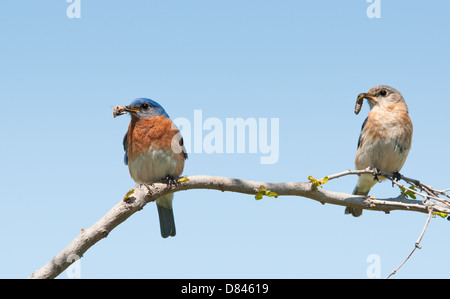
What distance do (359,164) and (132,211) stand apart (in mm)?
3846

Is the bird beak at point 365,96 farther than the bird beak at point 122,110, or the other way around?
the bird beak at point 365,96

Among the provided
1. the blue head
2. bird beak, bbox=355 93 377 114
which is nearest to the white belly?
the blue head

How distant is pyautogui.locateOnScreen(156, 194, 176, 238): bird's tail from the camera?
7079mm

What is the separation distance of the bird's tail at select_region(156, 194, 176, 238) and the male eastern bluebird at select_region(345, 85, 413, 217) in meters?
2.56

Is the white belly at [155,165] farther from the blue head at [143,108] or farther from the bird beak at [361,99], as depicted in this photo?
the bird beak at [361,99]

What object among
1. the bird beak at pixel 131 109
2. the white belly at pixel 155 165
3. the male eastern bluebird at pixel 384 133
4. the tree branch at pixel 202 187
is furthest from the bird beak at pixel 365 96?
the bird beak at pixel 131 109

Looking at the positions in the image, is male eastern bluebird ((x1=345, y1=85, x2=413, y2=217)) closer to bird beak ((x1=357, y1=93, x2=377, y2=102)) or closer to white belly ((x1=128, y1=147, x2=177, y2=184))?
bird beak ((x1=357, y1=93, x2=377, y2=102))

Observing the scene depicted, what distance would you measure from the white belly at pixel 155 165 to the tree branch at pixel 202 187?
→ 2.90 feet

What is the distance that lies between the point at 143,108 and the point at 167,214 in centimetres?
163

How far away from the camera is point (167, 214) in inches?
281

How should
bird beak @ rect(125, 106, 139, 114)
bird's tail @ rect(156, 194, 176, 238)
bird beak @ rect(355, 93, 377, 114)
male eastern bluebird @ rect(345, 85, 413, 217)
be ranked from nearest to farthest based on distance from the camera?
bird beak @ rect(125, 106, 139, 114) → male eastern bluebird @ rect(345, 85, 413, 217) → bird's tail @ rect(156, 194, 176, 238) → bird beak @ rect(355, 93, 377, 114)

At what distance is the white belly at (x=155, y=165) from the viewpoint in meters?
6.29
